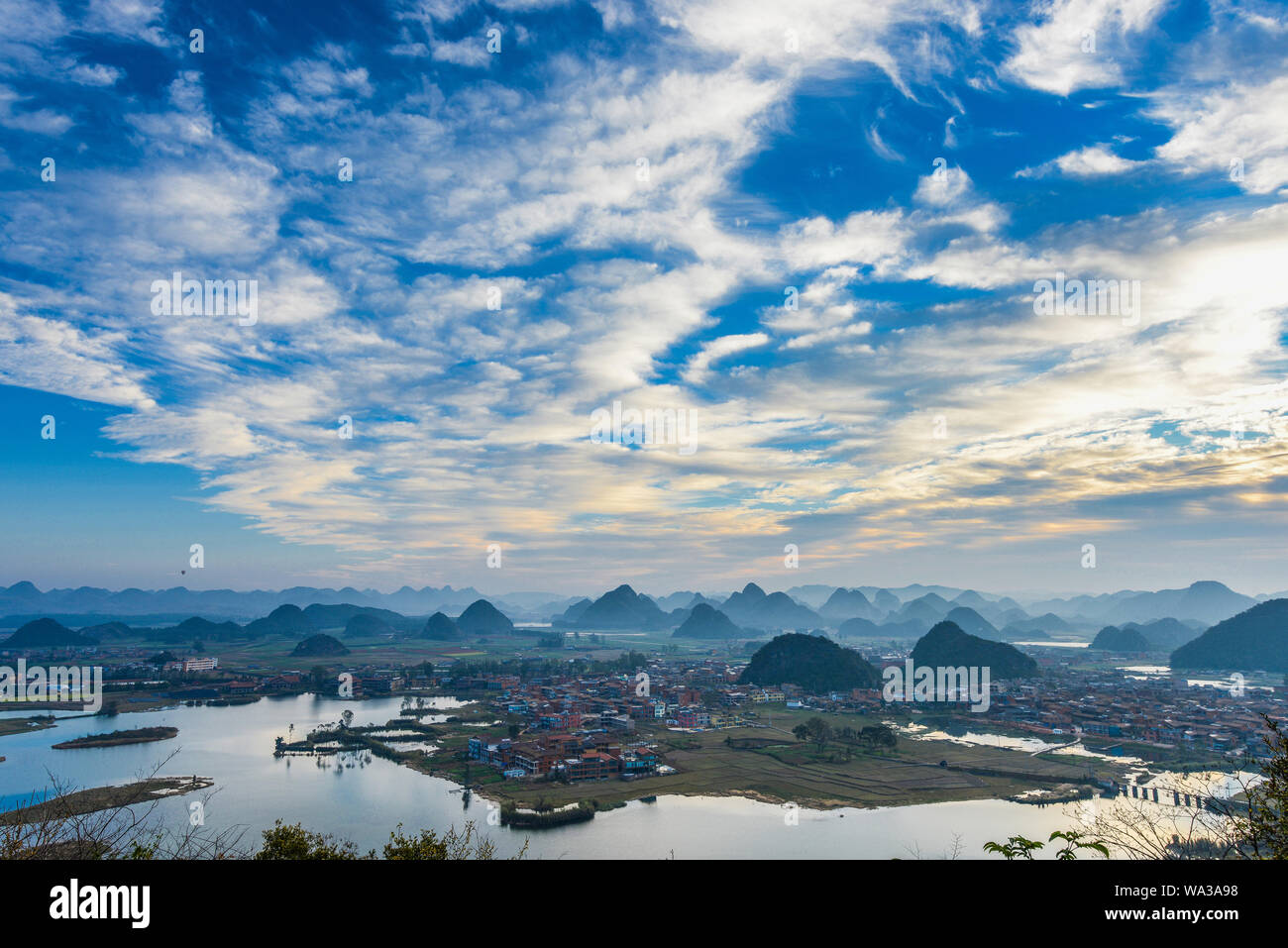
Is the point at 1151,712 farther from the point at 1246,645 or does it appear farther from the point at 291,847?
the point at 291,847

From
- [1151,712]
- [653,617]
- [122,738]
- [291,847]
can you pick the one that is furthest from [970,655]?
[653,617]

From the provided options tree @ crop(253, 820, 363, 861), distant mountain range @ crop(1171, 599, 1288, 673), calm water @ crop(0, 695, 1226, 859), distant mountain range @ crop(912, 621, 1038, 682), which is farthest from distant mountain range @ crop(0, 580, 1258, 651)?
tree @ crop(253, 820, 363, 861)

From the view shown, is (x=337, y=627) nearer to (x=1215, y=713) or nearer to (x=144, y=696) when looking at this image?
(x=144, y=696)

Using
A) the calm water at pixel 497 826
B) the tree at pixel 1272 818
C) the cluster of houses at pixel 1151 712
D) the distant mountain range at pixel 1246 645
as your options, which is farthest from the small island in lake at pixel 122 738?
the distant mountain range at pixel 1246 645

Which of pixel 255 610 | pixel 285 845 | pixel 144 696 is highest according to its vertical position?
pixel 285 845

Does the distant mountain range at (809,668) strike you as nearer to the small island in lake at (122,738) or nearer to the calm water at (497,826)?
the calm water at (497,826)
